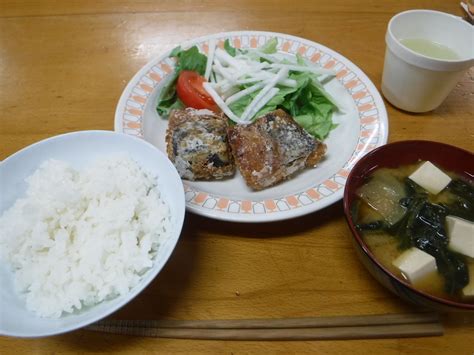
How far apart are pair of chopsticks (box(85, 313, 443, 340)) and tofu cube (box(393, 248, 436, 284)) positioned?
0.20 metres

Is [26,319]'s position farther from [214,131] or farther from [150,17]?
[150,17]

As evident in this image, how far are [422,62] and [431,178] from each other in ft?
2.29

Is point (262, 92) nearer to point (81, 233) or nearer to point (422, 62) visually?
point (422, 62)

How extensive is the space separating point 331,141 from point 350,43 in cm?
101

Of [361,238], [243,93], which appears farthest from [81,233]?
→ [243,93]

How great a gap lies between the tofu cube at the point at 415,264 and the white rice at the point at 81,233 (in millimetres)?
803

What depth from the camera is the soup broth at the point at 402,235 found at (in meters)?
1.29

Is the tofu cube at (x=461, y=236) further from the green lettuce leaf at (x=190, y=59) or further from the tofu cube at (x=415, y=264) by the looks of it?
the green lettuce leaf at (x=190, y=59)

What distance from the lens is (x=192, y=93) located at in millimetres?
2174

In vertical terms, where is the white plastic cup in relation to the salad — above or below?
above

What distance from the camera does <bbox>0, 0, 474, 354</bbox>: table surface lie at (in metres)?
1.41

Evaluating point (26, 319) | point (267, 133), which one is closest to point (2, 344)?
point (26, 319)

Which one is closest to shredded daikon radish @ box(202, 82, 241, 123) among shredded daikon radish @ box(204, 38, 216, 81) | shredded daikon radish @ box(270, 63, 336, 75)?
shredded daikon radish @ box(204, 38, 216, 81)

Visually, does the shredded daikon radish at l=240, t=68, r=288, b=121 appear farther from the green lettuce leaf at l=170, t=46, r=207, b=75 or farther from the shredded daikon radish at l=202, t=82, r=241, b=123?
the green lettuce leaf at l=170, t=46, r=207, b=75
